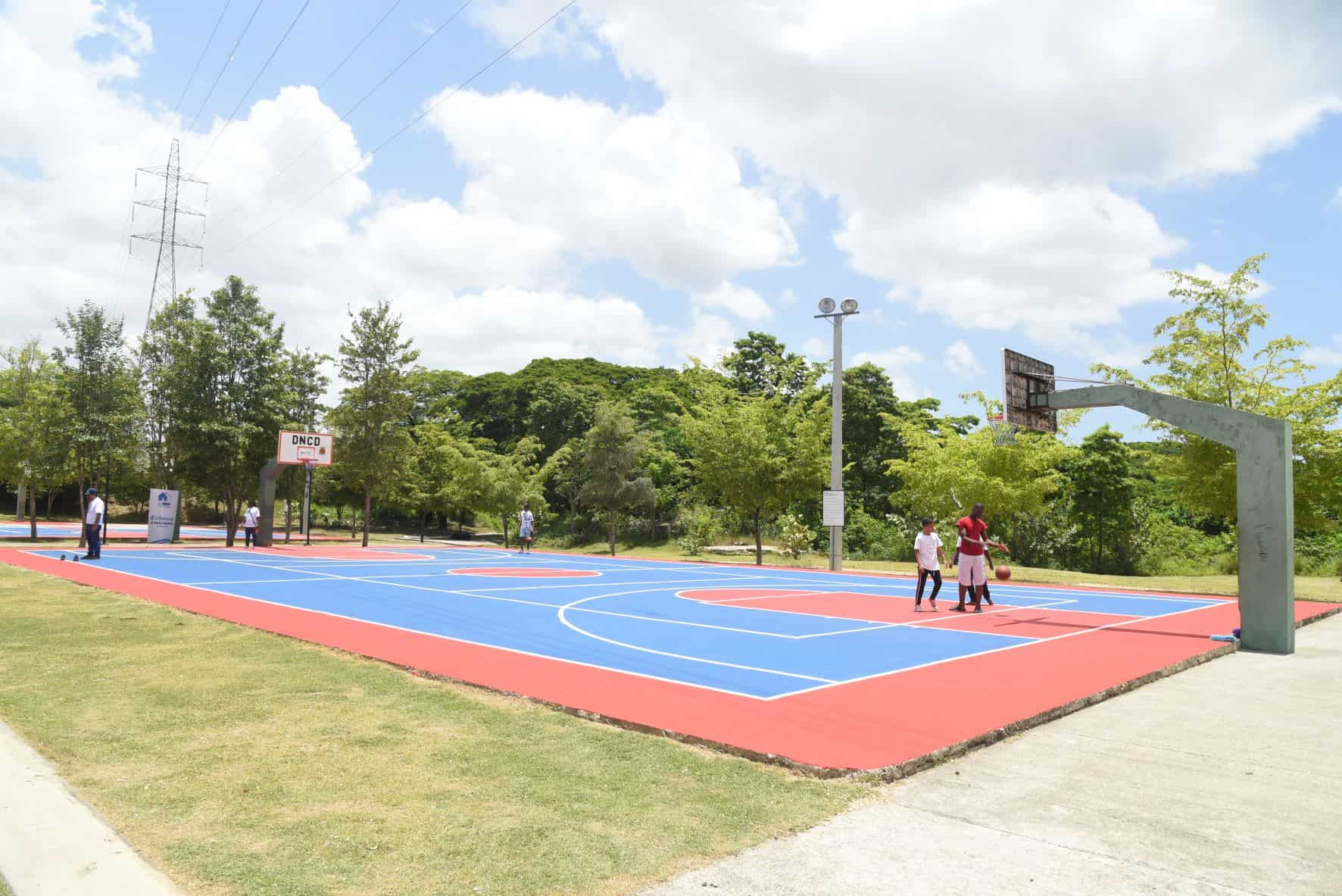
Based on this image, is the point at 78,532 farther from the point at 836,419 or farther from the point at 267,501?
the point at 836,419

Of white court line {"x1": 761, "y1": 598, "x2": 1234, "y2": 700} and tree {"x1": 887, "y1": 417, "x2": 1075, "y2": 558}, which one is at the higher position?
tree {"x1": 887, "y1": 417, "x2": 1075, "y2": 558}

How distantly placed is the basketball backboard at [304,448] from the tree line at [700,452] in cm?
256

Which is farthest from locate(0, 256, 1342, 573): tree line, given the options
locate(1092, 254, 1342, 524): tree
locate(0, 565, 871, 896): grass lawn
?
locate(0, 565, 871, 896): grass lawn

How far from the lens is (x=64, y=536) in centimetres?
4247

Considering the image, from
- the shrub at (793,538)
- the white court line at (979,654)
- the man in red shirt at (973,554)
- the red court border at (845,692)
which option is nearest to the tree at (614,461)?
the shrub at (793,538)

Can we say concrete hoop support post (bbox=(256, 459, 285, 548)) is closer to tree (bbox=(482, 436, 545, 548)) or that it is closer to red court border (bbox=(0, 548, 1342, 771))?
tree (bbox=(482, 436, 545, 548))

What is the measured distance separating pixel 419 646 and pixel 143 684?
333cm

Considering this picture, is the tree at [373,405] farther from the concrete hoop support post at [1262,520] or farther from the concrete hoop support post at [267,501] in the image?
the concrete hoop support post at [1262,520]

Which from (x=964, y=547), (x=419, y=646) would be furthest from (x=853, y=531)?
(x=419, y=646)

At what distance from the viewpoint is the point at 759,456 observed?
3272cm

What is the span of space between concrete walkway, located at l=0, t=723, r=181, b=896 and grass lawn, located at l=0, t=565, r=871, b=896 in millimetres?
113

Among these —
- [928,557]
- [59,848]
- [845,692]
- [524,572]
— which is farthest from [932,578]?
[59,848]

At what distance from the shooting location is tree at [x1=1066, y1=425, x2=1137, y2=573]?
38.4m

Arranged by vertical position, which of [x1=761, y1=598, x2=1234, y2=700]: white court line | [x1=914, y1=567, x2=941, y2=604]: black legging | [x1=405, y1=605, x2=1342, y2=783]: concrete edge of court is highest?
[x1=914, y1=567, x2=941, y2=604]: black legging
